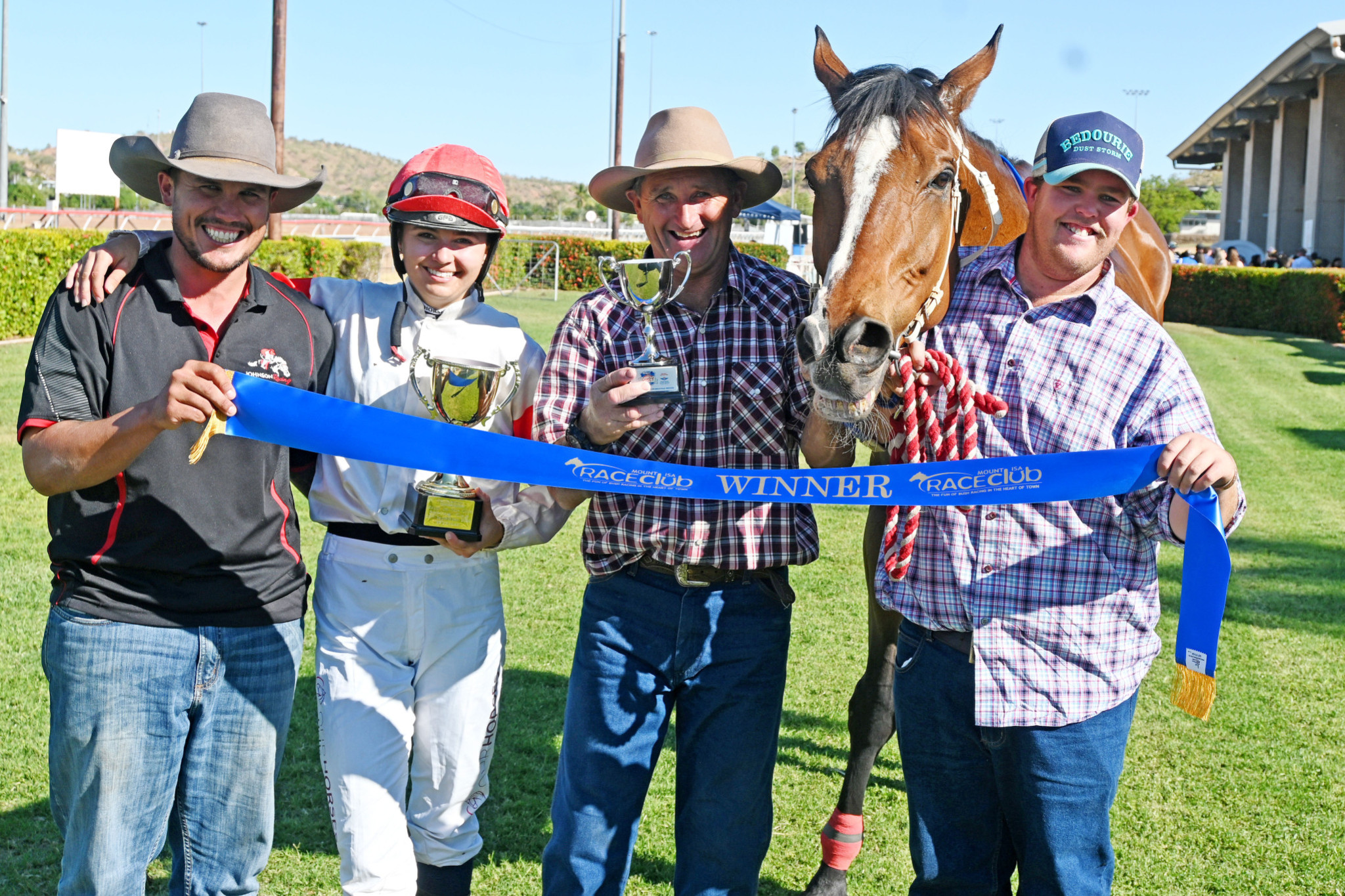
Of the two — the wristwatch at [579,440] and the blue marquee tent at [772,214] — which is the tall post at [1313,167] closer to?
the blue marquee tent at [772,214]

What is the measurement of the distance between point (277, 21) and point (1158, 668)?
18255 millimetres

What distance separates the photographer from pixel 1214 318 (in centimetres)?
2819

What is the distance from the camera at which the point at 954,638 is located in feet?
8.72

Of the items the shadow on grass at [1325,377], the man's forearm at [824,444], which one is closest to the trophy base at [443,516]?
the man's forearm at [824,444]

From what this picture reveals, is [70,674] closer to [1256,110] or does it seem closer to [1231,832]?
[1231,832]

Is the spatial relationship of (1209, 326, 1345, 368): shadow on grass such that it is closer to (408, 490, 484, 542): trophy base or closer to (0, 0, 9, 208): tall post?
(408, 490, 484, 542): trophy base

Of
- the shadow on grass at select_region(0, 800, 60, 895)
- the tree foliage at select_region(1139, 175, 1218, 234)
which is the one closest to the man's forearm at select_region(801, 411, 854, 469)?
the shadow on grass at select_region(0, 800, 60, 895)

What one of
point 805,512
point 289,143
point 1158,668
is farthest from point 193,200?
point 289,143

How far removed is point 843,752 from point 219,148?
11.9ft

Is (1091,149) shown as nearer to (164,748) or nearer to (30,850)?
(164,748)

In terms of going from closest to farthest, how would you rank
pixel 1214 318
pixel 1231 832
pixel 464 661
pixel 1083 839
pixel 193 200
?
1. pixel 1083 839
2. pixel 193 200
3. pixel 464 661
4. pixel 1231 832
5. pixel 1214 318

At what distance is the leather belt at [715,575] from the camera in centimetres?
285

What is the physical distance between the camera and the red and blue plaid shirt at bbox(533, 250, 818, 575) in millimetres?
2865

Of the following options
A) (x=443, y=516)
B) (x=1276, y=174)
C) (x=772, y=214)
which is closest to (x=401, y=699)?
(x=443, y=516)
